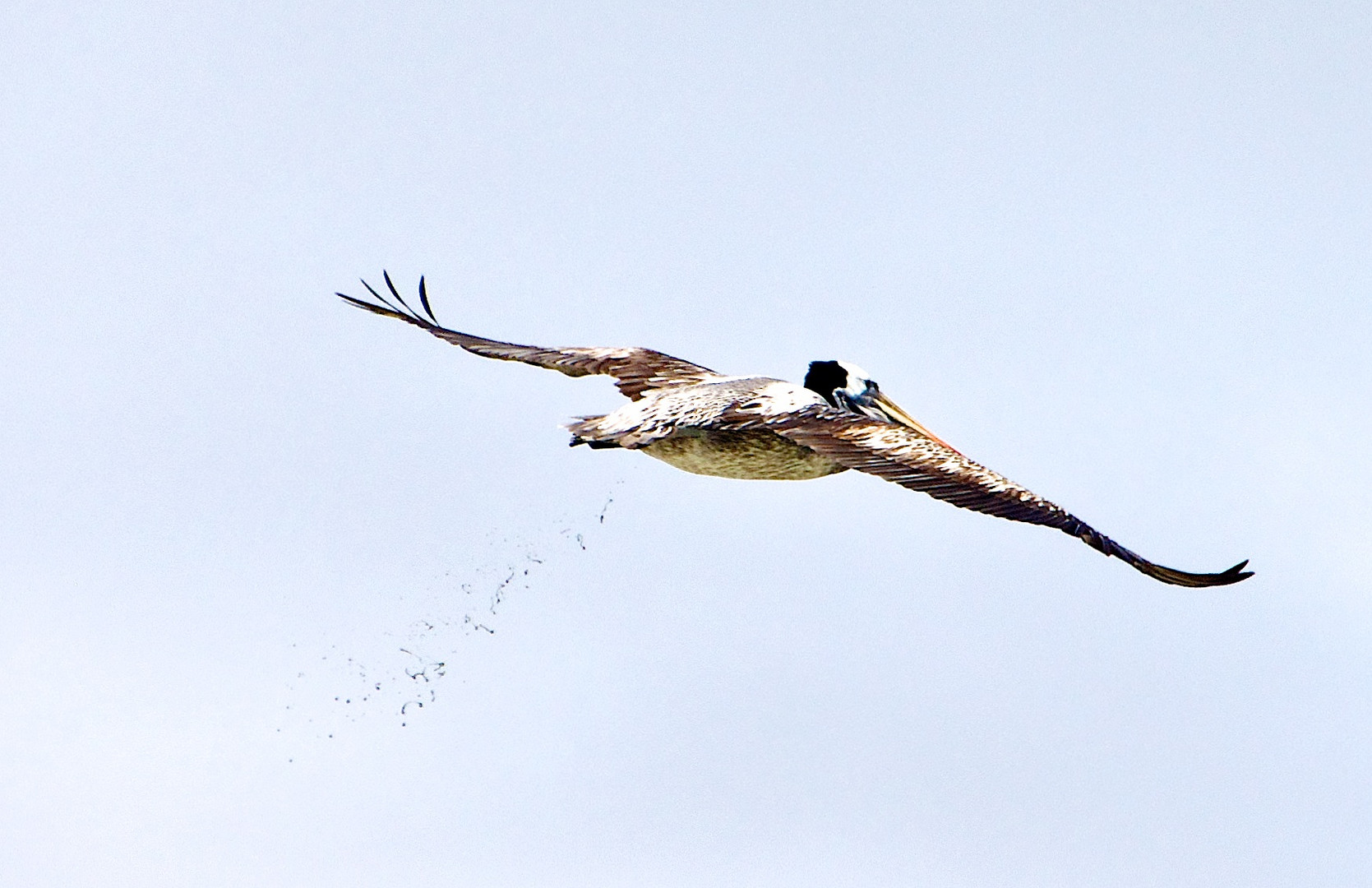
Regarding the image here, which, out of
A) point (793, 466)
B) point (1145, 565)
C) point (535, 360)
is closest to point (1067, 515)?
point (1145, 565)

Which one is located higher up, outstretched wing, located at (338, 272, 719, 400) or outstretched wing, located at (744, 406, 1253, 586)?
outstretched wing, located at (338, 272, 719, 400)

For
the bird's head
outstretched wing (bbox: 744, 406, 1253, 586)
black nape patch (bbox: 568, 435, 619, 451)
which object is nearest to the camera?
outstretched wing (bbox: 744, 406, 1253, 586)

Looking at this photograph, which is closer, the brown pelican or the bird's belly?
the brown pelican

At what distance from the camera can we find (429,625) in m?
13.8

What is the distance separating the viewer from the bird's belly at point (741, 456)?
14.8m

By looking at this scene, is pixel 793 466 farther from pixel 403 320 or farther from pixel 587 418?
pixel 403 320

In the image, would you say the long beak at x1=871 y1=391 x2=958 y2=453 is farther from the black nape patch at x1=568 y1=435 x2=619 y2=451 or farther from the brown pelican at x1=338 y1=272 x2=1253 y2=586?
the black nape patch at x1=568 y1=435 x2=619 y2=451

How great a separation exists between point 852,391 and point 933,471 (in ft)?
11.6

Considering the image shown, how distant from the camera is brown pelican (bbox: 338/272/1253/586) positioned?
1346 cm

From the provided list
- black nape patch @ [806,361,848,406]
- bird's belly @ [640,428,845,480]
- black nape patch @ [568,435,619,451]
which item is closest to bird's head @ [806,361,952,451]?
black nape patch @ [806,361,848,406]

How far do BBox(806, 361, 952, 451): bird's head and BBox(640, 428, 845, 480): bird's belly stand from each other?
177 centimetres

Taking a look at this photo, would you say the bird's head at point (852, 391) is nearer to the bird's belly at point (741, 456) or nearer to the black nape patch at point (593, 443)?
the bird's belly at point (741, 456)

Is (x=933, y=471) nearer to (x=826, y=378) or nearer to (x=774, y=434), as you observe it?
(x=774, y=434)

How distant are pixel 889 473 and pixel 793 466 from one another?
1.72m
